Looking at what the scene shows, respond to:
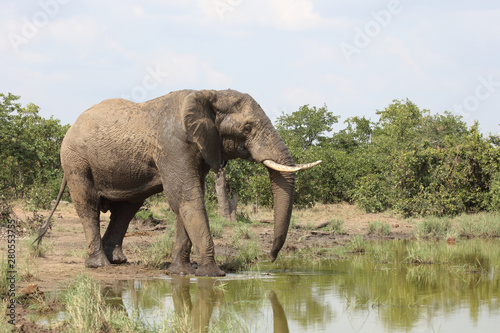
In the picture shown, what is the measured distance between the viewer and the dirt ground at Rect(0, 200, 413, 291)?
8828 mm

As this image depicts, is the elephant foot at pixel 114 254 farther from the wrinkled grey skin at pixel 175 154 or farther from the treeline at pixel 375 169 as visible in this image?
the treeline at pixel 375 169

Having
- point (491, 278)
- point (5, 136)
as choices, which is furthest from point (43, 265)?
point (5, 136)

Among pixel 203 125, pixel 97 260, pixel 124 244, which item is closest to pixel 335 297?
pixel 203 125

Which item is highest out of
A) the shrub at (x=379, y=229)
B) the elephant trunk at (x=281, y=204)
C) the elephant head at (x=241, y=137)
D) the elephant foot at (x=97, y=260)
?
the elephant head at (x=241, y=137)

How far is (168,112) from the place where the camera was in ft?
30.9

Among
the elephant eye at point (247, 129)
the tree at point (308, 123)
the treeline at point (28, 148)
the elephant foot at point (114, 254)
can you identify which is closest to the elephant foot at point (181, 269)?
the elephant foot at point (114, 254)

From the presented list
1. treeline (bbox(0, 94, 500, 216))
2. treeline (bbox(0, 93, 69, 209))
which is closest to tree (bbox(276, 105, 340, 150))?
treeline (bbox(0, 94, 500, 216))

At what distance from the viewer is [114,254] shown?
1070cm

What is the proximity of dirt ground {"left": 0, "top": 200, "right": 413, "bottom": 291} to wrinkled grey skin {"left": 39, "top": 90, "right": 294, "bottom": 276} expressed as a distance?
23.1 inches

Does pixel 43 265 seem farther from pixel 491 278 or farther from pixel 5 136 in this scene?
pixel 5 136

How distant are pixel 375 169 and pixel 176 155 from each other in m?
26.4

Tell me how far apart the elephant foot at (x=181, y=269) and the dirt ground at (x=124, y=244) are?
0.20m

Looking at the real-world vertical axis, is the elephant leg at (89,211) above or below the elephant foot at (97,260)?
above

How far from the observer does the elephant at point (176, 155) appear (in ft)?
29.7
